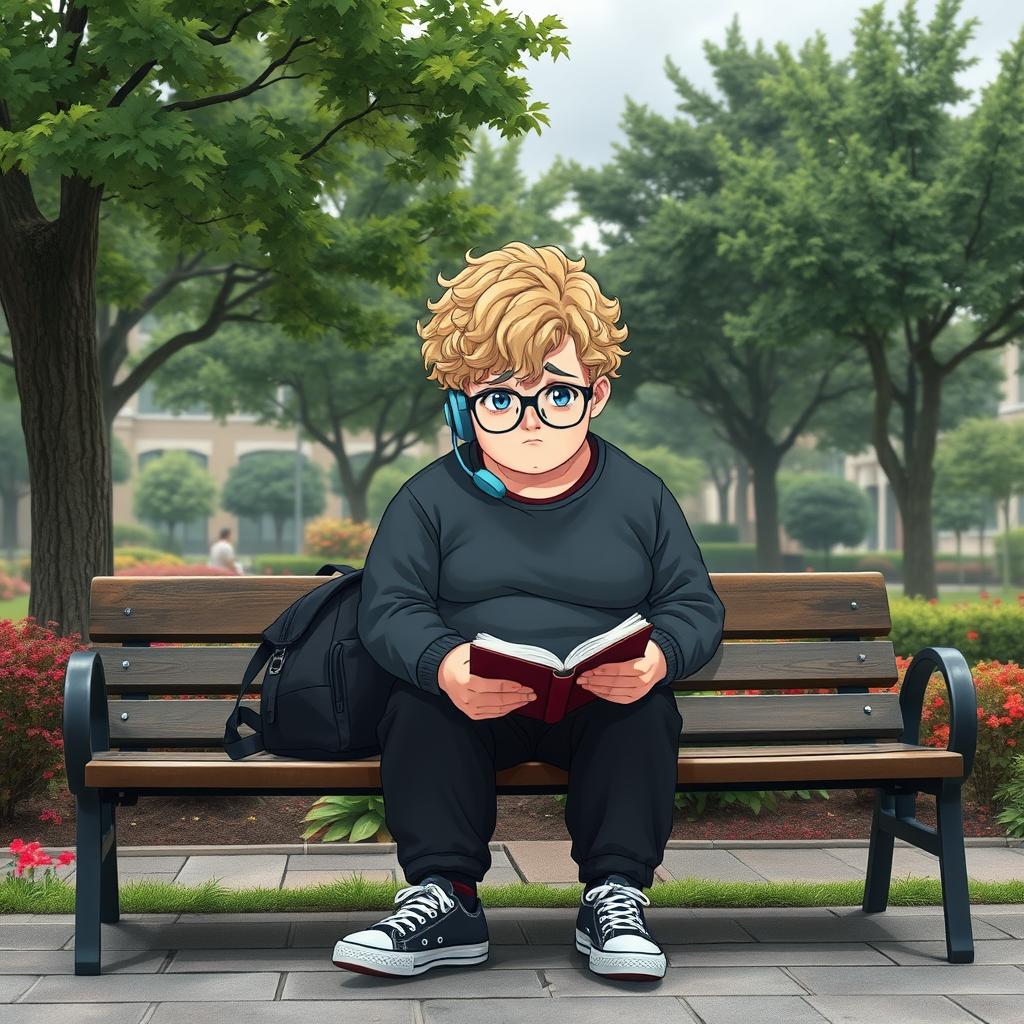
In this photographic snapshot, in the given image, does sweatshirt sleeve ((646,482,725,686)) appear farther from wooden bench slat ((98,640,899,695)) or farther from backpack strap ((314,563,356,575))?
backpack strap ((314,563,356,575))

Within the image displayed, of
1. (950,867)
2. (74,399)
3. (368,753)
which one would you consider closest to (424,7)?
(74,399)

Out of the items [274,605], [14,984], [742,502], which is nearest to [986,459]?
[742,502]

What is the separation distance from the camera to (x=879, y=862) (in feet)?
14.1

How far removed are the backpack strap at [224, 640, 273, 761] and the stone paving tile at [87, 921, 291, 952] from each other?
0.53m

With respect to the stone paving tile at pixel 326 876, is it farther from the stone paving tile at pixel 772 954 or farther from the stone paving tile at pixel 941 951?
the stone paving tile at pixel 941 951

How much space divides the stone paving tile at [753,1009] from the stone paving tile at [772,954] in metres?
0.30

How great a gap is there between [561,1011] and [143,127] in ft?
16.2

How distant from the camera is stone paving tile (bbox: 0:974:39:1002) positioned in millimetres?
3457

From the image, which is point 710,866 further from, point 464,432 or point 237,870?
point 464,432

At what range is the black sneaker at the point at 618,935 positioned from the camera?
3.49m

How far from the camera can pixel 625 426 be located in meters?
57.2

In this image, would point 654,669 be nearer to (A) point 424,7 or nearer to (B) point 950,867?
(B) point 950,867

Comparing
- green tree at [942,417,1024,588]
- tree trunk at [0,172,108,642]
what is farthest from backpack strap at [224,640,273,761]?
green tree at [942,417,1024,588]

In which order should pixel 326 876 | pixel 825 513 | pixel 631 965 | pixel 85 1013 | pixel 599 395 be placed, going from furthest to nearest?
pixel 825 513 < pixel 326 876 < pixel 599 395 < pixel 631 965 < pixel 85 1013
